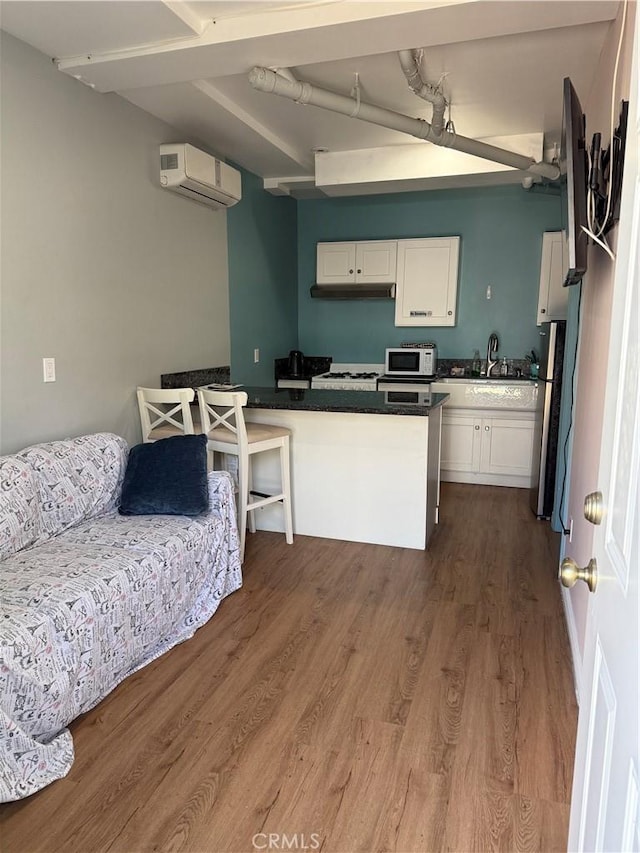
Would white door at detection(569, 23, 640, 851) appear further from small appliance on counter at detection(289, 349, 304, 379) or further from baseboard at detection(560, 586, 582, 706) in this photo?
small appliance on counter at detection(289, 349, 304, 379)

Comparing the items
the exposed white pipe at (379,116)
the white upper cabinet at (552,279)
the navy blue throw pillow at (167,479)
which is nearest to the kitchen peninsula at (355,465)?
the navy blue throw pillow at (167,479)

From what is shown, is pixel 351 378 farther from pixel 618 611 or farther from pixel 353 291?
pixel 618 611

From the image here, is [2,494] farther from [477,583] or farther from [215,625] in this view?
[477,583]

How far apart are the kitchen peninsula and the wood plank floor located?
55 centimetres

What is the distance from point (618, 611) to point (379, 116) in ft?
9.35

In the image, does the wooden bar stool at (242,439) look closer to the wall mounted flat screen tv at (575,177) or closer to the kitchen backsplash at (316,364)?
the wall mounted flat screen tv at (575,177)

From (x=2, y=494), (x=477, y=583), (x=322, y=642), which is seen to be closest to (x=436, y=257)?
(x=477, y=583)

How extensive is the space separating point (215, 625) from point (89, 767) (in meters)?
0.88

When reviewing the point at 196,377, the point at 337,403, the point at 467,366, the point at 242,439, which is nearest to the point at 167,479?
the point at 242,439

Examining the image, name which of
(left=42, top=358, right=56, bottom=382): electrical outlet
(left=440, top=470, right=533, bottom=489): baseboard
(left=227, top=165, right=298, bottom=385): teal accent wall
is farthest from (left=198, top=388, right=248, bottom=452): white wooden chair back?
(left=440, top=470, right=533, bottom=489): baseboard

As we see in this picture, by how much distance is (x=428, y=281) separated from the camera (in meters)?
5.19

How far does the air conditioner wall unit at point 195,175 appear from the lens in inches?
130

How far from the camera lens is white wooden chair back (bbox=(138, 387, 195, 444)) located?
3090 mm

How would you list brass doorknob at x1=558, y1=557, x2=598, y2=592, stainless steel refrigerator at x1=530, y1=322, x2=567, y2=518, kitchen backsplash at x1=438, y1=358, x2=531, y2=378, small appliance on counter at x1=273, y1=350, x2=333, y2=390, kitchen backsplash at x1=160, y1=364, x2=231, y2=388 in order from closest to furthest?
brass doorknob at x1=558, y1=557, x2=598, y2=592 → kitchen backsplash at x1=160, y1=364, x2=231, y2=388 → stainless steel refrigerator at x1=530, y1=322, x2=567, y2=518 → kitchen backsplash at x1=438, y1=358, x2=531, y2=378 → small appliance on counter at x1=273, y1=350, x2=333, y2=390
